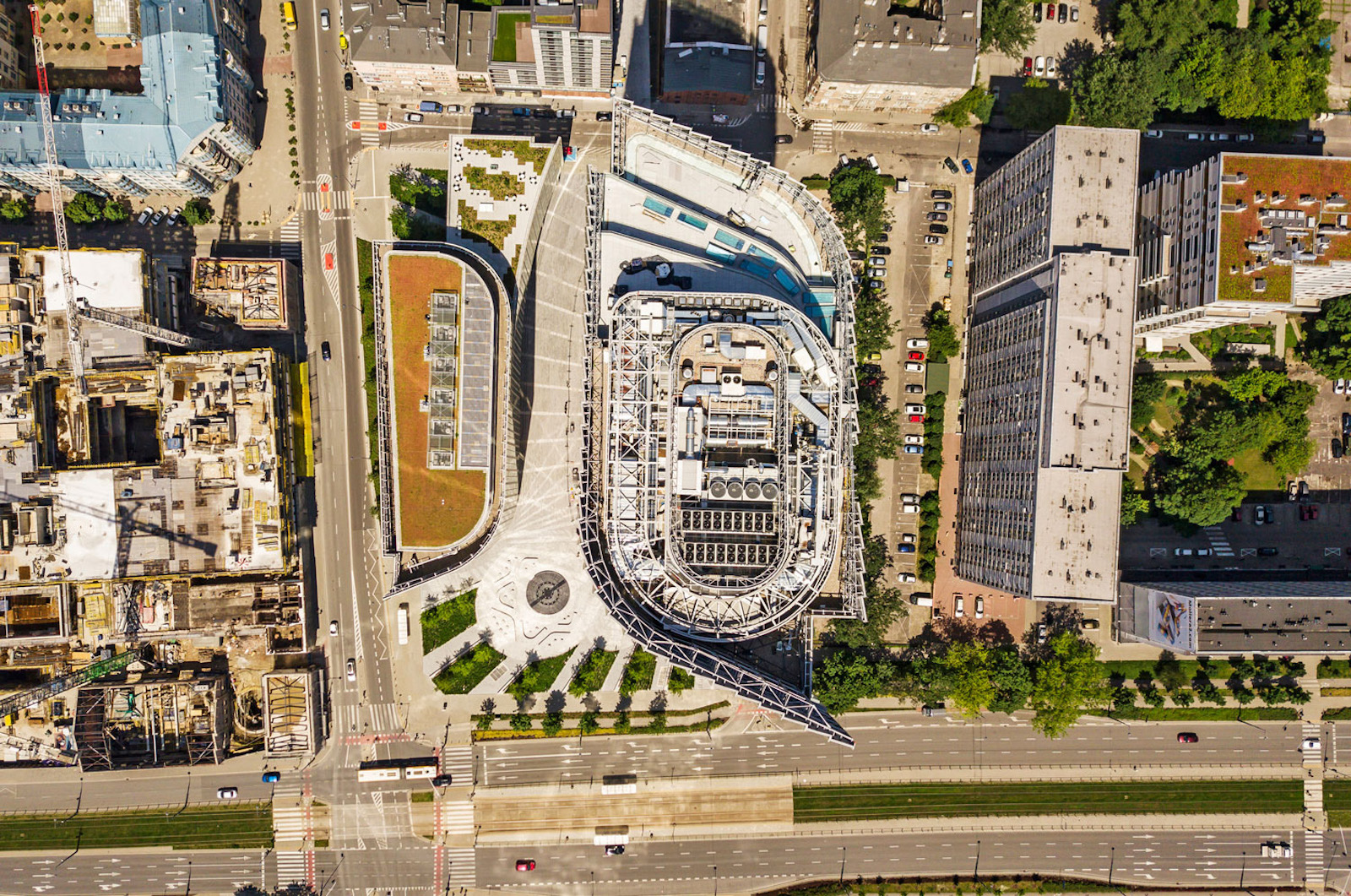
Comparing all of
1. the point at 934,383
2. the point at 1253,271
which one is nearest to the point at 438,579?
the point at 934,383

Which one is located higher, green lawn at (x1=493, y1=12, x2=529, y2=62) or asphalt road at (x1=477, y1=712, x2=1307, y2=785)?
green lawn at (x1=493, y1=12, x2=529, y2=62)

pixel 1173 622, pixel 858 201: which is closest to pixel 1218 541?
pixel 1173 622

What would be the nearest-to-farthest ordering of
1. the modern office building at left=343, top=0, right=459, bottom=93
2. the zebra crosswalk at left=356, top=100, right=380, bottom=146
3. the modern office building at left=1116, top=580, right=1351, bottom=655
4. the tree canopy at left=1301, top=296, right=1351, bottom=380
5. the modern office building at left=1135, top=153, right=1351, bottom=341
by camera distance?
the modern office building at left=1135, top=153, right=1351, bottom=341, the modern office building at left=343, top=0, right=459, bottom=93, the modern office building at left=1116, top=580, right=1351, bottom=655, the tree canopy at left=1301, top=296, right=1351, bottom=380, the zebra crosswalk at left=356, top=100, right=380, bottom=146

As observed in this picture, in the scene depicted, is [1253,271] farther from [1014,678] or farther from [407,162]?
[407,162]

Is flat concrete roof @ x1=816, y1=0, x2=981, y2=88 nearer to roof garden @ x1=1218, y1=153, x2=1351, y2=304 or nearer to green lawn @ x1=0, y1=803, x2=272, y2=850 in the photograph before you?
roof garden @ x1=1218, y1=153, x2=1351, y2=304

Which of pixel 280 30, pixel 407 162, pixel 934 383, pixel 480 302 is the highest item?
pixel 280 30

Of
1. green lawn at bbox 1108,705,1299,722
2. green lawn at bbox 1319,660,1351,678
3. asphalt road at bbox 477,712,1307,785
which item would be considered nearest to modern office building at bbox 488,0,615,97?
asphalt road at bbox 477,712,1307,785

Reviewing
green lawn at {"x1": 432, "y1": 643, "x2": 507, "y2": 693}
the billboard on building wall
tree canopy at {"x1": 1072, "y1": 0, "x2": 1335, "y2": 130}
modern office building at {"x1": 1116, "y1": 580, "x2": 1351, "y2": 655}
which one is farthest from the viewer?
green lawn at {"x1": 432, "y1": 643, "x2": 507, "y2": 693}

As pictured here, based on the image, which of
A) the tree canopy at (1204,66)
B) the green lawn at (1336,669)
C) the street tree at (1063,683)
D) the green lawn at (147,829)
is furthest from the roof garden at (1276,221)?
the green lawn at (147,829)
